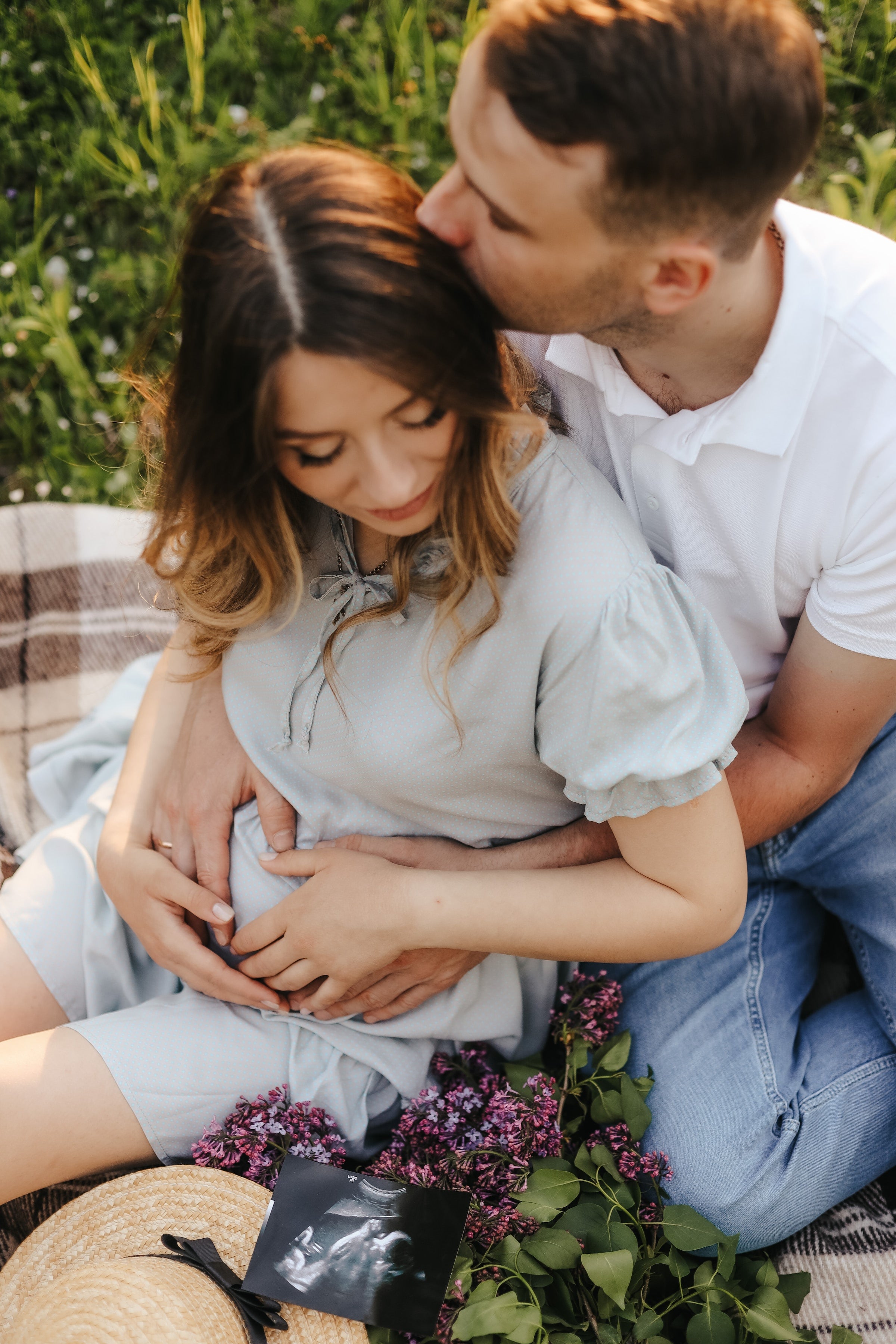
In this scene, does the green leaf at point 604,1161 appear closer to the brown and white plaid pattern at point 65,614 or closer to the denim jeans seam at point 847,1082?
the denim jeans seam at point 847,1082

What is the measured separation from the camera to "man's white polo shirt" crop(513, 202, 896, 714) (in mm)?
1429

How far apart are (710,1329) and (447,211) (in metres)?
1.56

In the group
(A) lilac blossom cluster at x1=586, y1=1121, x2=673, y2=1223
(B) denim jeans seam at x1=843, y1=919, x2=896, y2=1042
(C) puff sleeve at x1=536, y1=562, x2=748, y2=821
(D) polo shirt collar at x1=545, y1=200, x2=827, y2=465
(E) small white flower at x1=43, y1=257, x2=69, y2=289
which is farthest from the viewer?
(E) small white flower at x1=43, y1=257, x2=69, y2=289

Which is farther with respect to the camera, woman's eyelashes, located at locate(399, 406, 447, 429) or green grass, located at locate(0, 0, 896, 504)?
green grass, located at locate(0, 0, 896, 504)

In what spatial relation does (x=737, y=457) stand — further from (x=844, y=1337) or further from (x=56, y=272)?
(x=56, y=272)

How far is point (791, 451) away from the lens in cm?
148

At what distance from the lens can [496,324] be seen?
1.28 m

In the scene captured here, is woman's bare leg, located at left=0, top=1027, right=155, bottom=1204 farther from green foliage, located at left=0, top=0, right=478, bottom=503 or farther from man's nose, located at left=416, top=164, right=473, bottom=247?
green foliage, located at left=0, top=0, right=478, bottom=503

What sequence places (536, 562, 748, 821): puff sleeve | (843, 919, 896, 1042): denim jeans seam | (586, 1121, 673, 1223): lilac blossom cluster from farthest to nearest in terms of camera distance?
(843, 919, 896, 1042): denim jeans seam < (586, 1121, 673, 1223): lilac blossom cluster < (536, 562, 748, 821): puff sleeve

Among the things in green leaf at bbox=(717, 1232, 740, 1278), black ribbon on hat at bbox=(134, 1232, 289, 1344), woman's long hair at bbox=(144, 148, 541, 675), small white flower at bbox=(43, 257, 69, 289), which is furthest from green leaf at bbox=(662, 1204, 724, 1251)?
small white flower at bbox=(43, 257, 69, 289)

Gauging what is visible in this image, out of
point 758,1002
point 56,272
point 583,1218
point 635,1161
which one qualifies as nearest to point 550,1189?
point 583,1218

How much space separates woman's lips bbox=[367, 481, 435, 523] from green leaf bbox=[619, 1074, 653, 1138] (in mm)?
1029

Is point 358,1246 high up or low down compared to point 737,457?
down

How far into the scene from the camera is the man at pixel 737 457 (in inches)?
43.6
